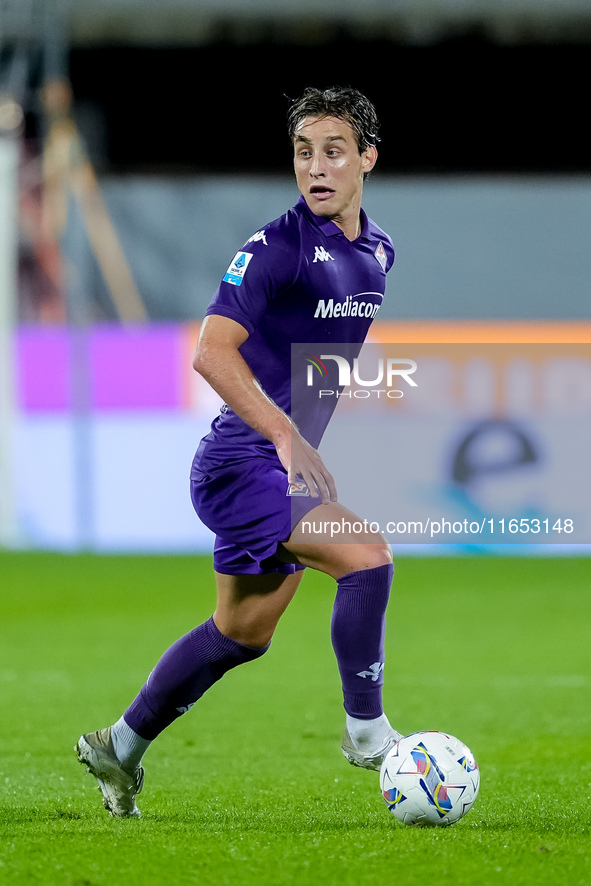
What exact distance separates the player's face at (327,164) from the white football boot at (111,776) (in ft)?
5.28

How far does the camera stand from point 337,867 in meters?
2.81

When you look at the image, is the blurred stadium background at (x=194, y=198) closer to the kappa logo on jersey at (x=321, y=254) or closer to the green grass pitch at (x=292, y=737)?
the green grass pitch at (x=292, y=737)

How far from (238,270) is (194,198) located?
16.4m

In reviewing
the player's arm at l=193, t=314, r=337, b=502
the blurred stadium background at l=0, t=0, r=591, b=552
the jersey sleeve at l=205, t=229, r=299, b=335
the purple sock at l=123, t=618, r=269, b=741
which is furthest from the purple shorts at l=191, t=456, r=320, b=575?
the blurred stadium background at l=0, t=0, r=591, b=552

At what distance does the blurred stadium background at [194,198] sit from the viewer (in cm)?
1314

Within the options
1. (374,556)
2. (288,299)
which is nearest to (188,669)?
(374,556)

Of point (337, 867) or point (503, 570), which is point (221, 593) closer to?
point (337, 867)

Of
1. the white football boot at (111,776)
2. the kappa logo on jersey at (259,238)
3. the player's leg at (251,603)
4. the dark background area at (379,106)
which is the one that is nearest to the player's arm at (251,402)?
the kappa logo on jersey at (259,238)

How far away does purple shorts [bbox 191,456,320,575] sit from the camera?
10.7 feet

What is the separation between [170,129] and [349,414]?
10.7 meters

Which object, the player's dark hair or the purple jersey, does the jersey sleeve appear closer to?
the purple jersey

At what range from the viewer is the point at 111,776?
352 centimetres

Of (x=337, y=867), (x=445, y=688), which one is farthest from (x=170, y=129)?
(x=337, y=867)

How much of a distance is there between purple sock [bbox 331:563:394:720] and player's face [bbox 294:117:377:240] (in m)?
0.99
